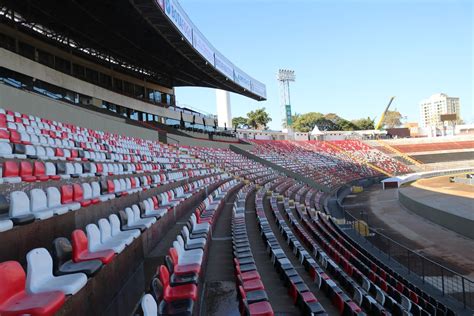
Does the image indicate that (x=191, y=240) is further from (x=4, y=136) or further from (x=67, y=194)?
(x=4, y=136)

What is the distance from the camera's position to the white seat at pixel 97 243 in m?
3.14

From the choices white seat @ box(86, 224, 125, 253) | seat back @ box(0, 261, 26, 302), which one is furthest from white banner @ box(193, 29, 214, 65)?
seat back @ box(0, 261, 26, 302)

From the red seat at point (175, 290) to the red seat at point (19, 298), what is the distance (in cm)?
104

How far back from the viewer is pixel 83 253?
9.72 ft

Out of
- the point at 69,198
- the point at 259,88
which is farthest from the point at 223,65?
the point at 69,198

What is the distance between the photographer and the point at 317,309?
3719 mm

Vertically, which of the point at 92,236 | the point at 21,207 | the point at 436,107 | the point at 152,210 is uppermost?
the point at 436,107

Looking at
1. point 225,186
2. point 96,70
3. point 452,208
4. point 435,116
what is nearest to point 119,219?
point 225,186

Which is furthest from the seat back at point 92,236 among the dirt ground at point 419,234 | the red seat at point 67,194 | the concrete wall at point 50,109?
the dirt ground at point 419,234

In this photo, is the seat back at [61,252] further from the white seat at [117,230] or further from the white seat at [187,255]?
the white seat at [187,255]

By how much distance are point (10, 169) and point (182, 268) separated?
2.44 meters

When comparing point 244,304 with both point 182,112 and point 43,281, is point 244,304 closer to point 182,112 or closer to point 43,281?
point 43,281

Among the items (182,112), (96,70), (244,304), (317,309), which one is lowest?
(317,309)

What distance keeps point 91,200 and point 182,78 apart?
25.4 meters
